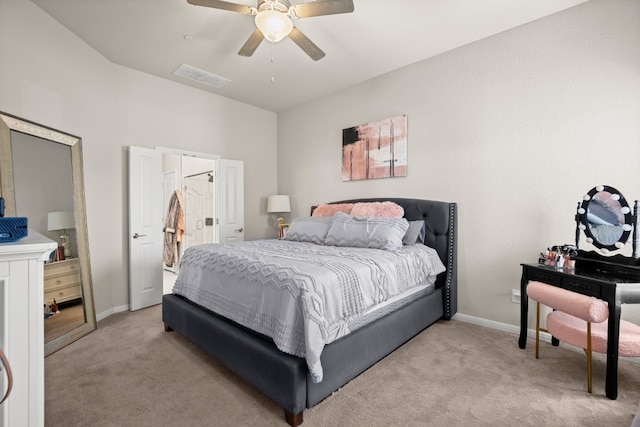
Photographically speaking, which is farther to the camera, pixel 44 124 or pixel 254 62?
pixel 254 62

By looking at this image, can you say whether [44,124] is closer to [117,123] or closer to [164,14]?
[117,123]

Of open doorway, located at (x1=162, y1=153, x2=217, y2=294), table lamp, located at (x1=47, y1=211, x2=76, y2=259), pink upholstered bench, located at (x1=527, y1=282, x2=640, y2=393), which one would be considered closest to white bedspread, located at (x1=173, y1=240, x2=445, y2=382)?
pink upholstered bench, located at (x1=527, y1=282, x2=640, y2=393)

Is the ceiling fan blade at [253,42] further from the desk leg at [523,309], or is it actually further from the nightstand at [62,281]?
the desk leg at [523,309]

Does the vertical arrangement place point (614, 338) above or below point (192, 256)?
below

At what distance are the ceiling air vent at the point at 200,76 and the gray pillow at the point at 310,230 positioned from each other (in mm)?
A: 2111

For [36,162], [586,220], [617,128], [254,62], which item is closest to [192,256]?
[36,162]

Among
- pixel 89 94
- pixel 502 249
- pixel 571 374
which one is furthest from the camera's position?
pixel 89 94

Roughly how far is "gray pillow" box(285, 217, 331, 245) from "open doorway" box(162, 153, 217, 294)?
8.08 feet

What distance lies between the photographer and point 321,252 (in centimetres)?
259

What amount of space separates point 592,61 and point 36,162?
4.60 metres

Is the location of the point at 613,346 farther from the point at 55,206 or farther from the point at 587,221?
the point at 55,206

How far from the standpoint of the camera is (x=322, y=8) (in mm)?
2078

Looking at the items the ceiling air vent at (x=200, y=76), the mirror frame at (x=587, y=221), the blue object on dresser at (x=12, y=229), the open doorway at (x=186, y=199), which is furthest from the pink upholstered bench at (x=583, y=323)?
the open doorway at (x=186, y=199)

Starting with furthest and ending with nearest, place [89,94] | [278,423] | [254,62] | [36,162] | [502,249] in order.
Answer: [254,62]
[89,94]
[502,249]
[36,162]
[278,423]
